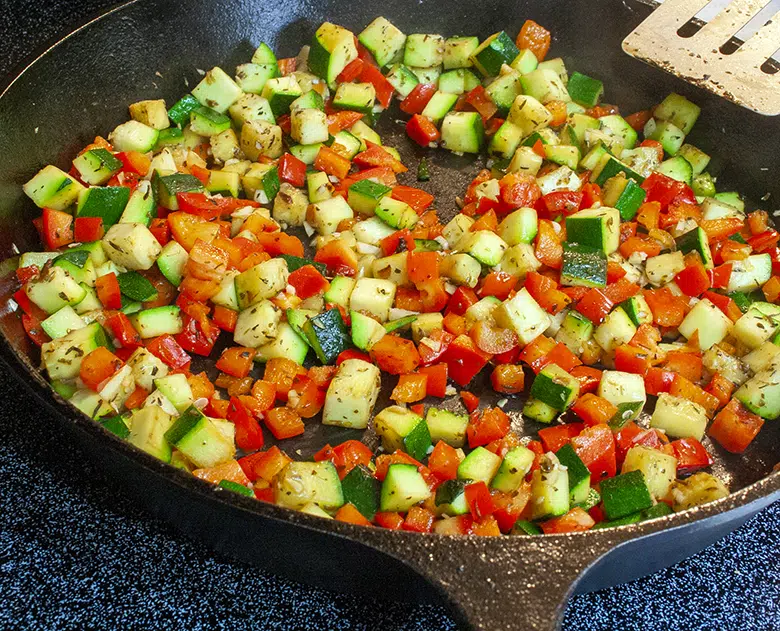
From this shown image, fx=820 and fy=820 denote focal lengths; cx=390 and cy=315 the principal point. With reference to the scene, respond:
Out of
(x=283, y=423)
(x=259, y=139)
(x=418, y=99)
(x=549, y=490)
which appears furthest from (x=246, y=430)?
(x=418, y=99)

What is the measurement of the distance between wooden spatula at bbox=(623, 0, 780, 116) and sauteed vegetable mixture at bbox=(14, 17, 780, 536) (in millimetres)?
294

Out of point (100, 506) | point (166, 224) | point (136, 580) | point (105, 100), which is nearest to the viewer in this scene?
point (136, 580)

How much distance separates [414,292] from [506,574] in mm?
1091

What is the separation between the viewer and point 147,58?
2656mm

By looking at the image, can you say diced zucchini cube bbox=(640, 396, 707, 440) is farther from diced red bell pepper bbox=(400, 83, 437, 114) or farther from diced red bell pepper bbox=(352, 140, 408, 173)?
diced red bell pepper bbox=(400, 83, 437, 114)

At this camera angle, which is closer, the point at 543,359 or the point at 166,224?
the point at 543,359

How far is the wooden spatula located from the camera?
2410 mm

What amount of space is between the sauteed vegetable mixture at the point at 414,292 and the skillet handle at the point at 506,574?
38 centimetres

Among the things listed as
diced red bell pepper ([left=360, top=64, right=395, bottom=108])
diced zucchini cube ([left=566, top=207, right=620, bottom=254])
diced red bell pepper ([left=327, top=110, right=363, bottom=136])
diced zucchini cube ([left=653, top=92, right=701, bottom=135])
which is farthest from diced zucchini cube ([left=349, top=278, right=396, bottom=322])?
diced zucchini cube ([left=653, top=92, right=701, bottom=135])

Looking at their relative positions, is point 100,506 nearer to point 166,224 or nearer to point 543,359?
point 166,224

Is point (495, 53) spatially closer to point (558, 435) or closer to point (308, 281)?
point (308, 281)

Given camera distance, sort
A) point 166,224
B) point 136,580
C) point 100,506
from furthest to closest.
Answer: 1. point 166,224
2. point 100,506
3. point 136,580

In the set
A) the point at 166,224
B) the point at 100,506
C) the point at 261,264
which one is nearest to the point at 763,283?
the point at 261,264

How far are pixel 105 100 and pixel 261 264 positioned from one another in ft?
2.84
